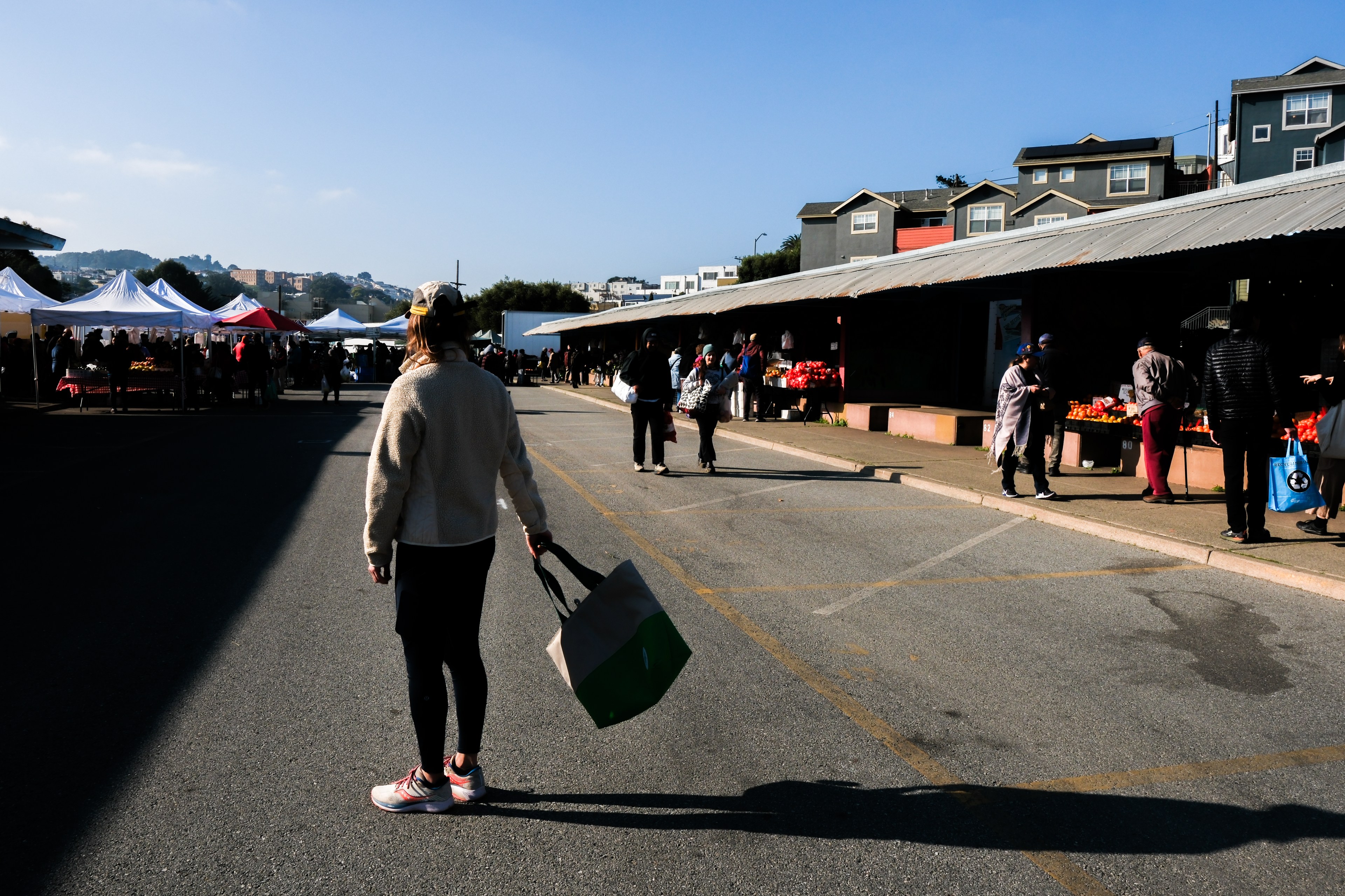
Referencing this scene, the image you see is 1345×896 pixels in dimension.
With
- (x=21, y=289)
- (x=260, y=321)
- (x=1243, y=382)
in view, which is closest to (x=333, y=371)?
(x=260, y=321)

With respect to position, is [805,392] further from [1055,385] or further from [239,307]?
[239,307]

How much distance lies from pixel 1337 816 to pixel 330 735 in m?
3.96

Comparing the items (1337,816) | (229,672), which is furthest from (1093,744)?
(229,672)

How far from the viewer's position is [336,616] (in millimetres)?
6211

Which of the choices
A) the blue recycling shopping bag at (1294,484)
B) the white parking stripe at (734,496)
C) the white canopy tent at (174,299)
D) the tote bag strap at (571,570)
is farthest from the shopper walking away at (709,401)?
the white canopy tent at (174,299)

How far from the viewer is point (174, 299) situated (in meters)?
26.1

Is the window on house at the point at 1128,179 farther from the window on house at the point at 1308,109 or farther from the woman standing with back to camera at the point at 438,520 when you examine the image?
the woman standing with back to camera at the point at 438,520

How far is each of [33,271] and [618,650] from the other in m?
93.4

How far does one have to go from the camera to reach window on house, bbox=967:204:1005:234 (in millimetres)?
55938

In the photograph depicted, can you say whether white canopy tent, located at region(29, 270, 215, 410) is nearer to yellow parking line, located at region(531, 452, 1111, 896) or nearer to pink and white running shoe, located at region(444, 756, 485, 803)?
yellow parking line, located at region(531, 452, 1111, 896)

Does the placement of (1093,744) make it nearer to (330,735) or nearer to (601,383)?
(330,735)

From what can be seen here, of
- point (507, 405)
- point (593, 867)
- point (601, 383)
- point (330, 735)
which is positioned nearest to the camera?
point (593, 867)

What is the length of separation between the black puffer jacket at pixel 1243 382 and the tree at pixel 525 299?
315ft

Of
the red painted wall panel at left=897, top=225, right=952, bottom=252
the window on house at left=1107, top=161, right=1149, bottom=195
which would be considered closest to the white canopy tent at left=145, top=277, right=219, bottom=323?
the red painted wall panel at left=897, top=225, right=952, bottom=252
